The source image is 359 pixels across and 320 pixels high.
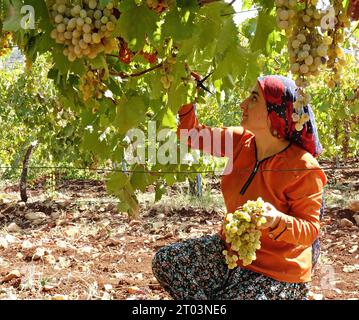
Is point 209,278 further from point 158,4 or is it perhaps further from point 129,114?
point 158,4

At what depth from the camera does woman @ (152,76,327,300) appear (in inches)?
95.6

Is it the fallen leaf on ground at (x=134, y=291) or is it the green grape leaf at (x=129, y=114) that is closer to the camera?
the green grape leaf at (x=129, y=114)

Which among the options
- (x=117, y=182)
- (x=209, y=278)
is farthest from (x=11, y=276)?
(x=209, y=278)

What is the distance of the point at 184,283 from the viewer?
8.79 feet

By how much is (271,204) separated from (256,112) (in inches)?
16.8

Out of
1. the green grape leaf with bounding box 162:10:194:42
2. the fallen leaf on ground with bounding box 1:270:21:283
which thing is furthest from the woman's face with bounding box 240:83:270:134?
the fallen leaf on ground with bounding box 1:270:21:283

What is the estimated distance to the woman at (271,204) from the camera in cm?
243

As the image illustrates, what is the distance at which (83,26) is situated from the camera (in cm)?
139

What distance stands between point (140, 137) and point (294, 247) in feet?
3.03

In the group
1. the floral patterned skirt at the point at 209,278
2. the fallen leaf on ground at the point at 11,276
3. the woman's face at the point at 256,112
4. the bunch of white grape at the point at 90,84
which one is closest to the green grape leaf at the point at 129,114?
the bunch of white grape at the point at 90,84

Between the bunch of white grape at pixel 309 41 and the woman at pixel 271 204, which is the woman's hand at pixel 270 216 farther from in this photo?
the bunch of white grape at pixel 309 41

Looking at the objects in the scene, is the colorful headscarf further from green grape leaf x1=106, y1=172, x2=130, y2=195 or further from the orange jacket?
green grape leaf x1=106, y1=172, x2=130, y2=195

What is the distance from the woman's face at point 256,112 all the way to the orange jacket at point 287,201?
159mm

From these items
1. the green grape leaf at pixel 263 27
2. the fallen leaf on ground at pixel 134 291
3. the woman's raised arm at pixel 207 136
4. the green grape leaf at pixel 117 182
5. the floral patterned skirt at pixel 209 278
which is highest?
the green grape leaf at pixel 263 27
